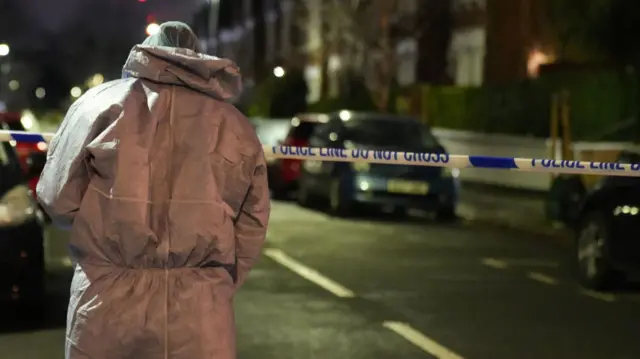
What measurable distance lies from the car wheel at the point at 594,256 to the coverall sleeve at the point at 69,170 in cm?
738

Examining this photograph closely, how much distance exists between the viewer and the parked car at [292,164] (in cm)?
2041

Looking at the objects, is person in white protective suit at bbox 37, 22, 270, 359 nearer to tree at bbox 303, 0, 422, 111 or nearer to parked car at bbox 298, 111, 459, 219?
parked car at bbox 298, 111, 459, 219

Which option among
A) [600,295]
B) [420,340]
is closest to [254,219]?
[420,340]

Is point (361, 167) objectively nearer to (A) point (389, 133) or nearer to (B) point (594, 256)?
(A) point (389, 133)

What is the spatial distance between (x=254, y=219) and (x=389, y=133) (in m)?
13.8

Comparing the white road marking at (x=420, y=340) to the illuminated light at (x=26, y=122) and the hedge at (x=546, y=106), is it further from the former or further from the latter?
the hedge at (x=546, y=106)

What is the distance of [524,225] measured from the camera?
15.6 m

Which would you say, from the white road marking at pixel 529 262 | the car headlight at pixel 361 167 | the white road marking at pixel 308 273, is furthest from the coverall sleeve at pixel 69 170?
the car headlight at pixel 361 167

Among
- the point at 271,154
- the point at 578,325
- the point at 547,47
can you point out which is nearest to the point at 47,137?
the point at 271,154

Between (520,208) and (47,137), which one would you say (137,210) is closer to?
(47,137)

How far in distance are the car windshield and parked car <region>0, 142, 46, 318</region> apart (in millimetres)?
9289

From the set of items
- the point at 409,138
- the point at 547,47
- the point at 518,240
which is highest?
the point at 547,47

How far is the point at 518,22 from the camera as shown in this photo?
101 ft

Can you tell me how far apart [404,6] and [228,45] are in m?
34.7
